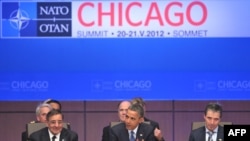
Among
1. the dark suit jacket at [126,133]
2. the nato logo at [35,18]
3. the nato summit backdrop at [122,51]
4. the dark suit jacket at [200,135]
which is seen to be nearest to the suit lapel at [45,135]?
the dark suit jacket at [126,133]

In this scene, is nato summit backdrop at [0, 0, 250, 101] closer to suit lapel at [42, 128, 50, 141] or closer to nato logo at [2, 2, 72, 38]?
nato logo at [2, 2, 72, 38]

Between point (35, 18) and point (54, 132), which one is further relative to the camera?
point (35, 18)

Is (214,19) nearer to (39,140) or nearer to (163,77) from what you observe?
(163,77)

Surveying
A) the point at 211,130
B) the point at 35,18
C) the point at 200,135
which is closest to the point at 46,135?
the point at 200,135

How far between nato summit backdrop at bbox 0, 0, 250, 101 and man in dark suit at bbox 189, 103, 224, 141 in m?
2.18

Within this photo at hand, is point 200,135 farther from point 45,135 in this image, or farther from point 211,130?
point 45,135

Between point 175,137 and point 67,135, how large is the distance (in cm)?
317

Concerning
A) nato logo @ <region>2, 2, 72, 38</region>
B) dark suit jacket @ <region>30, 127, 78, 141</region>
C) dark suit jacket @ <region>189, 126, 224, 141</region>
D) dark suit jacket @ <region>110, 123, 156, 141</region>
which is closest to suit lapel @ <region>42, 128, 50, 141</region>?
dark suit jacket @ <region>30, 127, 78, 141</region>

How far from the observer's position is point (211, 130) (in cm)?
573

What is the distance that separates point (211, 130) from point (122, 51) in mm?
2435

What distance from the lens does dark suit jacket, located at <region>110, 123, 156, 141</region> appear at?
555 cm

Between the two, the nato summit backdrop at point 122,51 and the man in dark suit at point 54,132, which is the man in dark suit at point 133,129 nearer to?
the man in dark suit at point 54,132

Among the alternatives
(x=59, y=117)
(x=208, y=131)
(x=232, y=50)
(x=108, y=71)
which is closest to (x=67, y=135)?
A: (x=59, y=117)

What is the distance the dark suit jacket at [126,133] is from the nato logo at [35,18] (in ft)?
8.43
